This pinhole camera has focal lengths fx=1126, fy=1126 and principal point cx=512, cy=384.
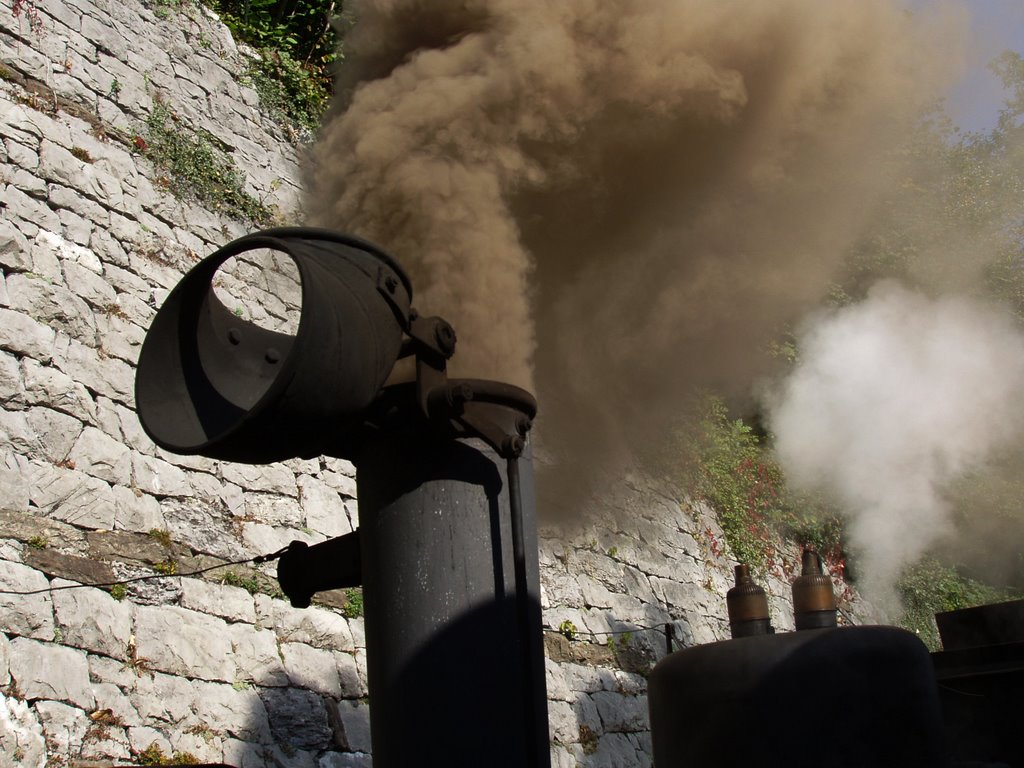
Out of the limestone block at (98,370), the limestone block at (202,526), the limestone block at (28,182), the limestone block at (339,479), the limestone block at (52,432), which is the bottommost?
the limestone block at (202,526)

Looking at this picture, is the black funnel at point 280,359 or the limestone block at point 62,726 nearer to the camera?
the black funnel at point 280,359

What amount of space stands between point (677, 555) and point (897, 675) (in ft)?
14.1

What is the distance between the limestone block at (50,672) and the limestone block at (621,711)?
305 centimetres

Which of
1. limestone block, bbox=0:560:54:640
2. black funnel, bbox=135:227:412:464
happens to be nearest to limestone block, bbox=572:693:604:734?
limestone block, bbox=0:560:54:640

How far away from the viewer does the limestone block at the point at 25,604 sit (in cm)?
353

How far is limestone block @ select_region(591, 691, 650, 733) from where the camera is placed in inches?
236

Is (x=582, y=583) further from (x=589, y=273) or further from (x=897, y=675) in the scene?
(x=897, y=675)

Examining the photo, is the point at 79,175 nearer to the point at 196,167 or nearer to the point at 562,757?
the point at 196,167

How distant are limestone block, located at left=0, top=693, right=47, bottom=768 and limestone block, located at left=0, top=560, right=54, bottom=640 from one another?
0.79 feet

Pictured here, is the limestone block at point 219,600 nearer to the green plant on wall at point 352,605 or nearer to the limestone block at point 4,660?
the green plant on wall at point 352,605

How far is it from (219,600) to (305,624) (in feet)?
1.41

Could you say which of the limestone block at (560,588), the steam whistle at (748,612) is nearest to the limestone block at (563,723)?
the limestone block at (560,588)

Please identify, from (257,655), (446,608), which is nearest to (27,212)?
(257,655)

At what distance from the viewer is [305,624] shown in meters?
4.59
